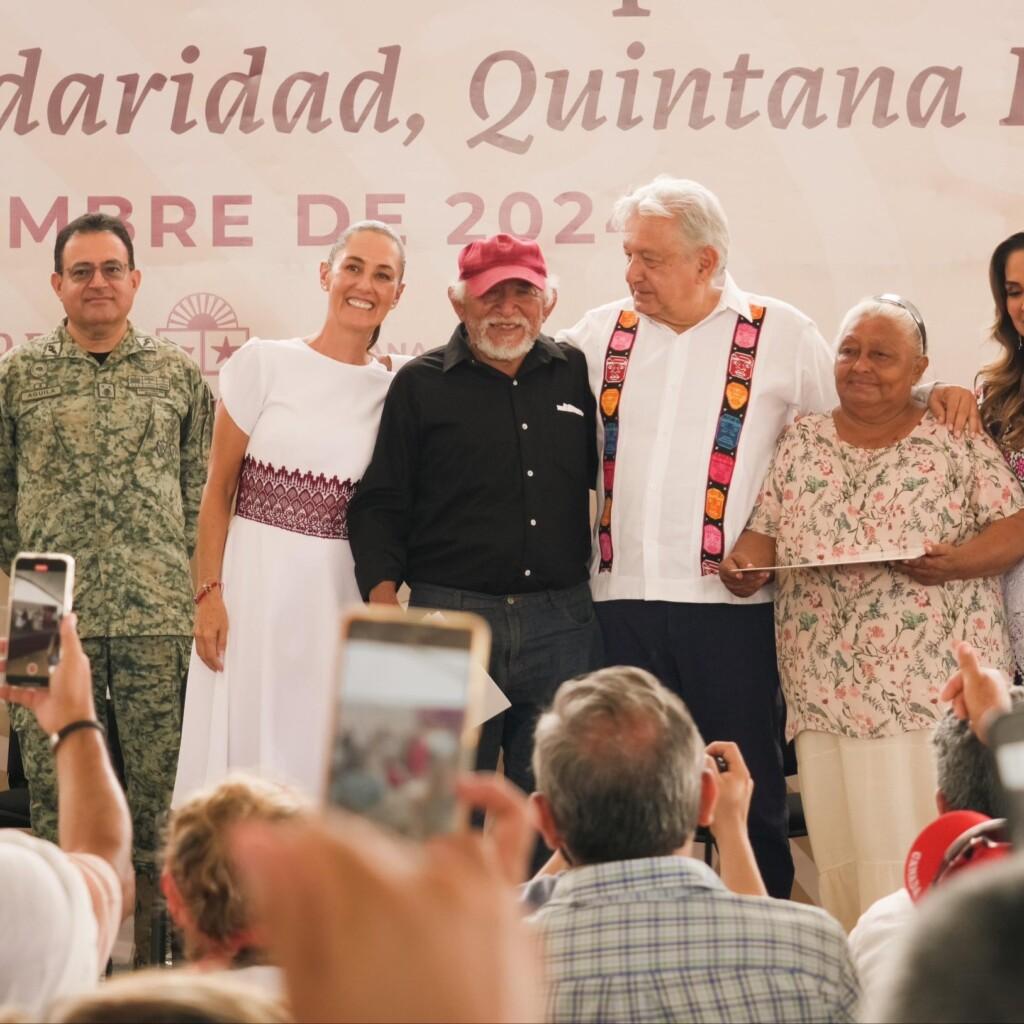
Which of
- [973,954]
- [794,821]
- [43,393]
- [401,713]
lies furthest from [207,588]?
[973,954]

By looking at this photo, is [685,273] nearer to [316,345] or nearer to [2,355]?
[316,345]

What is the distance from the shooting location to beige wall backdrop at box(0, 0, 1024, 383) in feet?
13.7

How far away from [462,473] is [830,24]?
1.66m

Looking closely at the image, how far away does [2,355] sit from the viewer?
174 inches

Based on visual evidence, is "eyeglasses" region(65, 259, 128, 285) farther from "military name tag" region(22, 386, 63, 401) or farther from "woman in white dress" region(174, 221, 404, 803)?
"woman in white dress" region(174, 221, 404, 803)

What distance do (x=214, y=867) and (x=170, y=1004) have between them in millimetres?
772

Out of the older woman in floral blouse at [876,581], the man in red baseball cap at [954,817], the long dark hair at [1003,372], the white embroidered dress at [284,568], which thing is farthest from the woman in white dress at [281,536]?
the man in red baseball cap at [954,817]

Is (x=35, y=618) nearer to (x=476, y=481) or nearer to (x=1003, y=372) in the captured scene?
(x=476, y=481)

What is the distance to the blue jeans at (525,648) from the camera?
11.1 ft

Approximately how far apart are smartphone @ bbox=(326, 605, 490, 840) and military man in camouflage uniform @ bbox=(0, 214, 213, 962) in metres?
3.04

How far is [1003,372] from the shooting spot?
3.50 m

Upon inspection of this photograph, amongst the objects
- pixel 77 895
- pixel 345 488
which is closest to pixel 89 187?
pixel 345 488

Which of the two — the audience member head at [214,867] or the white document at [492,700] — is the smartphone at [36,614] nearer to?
the audience member head at [214,867]

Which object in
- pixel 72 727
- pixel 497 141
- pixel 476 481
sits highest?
pixel 497 141
